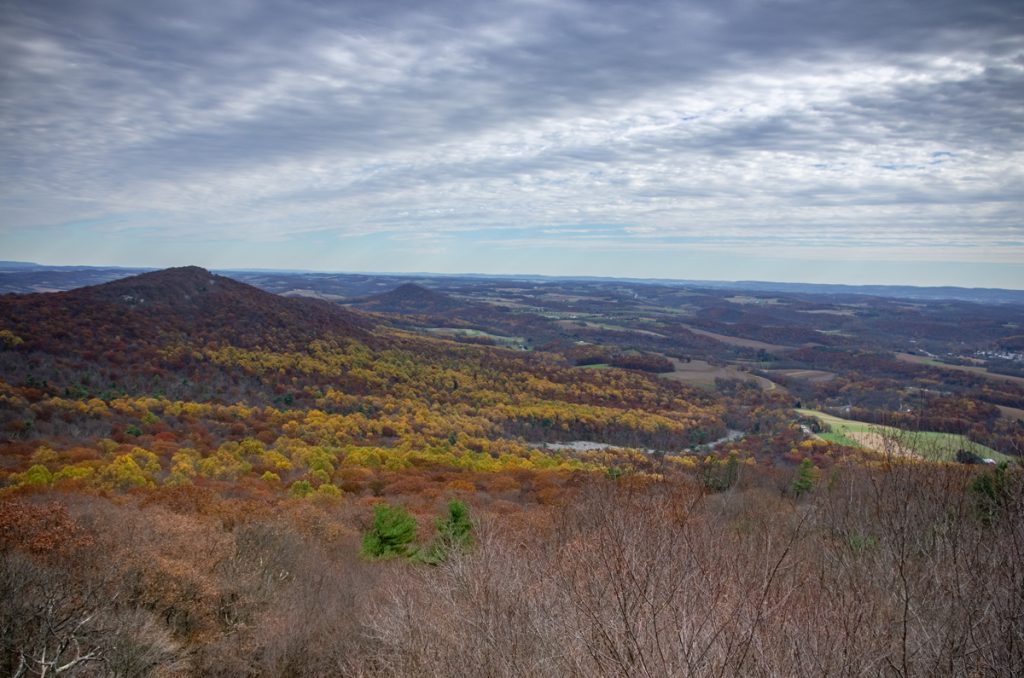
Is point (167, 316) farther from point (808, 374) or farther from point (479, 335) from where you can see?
point (808, 374)

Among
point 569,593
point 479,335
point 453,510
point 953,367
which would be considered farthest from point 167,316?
point 953,367

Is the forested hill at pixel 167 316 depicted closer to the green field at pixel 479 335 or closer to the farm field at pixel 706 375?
the green field at pixel 479 335

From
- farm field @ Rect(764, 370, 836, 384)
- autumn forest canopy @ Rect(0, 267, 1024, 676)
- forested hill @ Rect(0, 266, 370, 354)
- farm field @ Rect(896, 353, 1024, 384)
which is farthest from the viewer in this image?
farm field @ Rect(764, 370, 836, 384)

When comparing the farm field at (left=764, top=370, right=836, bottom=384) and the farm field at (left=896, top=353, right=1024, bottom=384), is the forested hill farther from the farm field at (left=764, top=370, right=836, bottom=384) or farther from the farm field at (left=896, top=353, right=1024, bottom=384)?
the farm field at (left=896, top=353, right=1024, bottom=384)

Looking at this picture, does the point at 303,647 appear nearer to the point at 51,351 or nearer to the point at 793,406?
the point at 51,351

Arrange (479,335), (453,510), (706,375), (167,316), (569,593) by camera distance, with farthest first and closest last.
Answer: (479,335) → (706,375) → (167,316) → (453,510) → (569,593)

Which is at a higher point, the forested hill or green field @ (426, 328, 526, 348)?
the forested hill

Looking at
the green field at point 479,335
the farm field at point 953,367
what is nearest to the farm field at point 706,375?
the farm field at point 953,367

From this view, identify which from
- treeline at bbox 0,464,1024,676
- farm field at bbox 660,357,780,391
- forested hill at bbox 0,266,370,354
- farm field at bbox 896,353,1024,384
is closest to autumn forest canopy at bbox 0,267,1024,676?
treeline at bbox 0,464,1024,676
